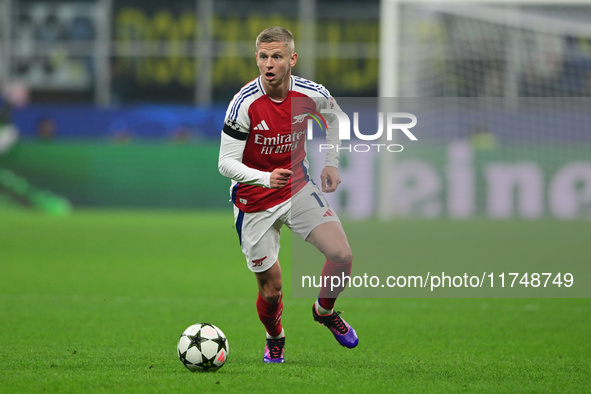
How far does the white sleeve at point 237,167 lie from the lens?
570 centimetres

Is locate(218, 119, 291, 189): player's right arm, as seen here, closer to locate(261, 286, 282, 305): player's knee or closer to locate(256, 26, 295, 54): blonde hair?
locate(256, 26, 295, 54): blonde hair

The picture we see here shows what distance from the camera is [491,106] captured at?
58.6ft

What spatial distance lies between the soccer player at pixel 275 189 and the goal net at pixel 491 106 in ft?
34.3

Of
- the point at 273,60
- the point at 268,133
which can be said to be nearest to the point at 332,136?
the point at 268,133

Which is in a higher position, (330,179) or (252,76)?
(252,76)

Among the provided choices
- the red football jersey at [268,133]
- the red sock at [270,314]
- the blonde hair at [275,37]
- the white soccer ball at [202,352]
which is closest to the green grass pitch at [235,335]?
the white soccer ball at [202,352]

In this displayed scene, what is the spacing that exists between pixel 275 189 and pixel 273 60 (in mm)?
878

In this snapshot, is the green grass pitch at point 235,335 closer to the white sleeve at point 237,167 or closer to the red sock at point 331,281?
the red sock at point 331,281

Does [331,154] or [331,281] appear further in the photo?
[331,154]

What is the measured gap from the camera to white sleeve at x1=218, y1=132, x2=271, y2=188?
5.70m

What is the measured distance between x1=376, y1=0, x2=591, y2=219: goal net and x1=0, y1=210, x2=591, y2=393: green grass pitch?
14.3 ft

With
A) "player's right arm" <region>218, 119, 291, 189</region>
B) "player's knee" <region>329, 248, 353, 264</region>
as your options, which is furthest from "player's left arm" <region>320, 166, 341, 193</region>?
"player's right arm" <region>218, 119, 291, 189</region>

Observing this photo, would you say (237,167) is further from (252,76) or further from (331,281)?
(252,76)

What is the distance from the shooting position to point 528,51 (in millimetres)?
16625
